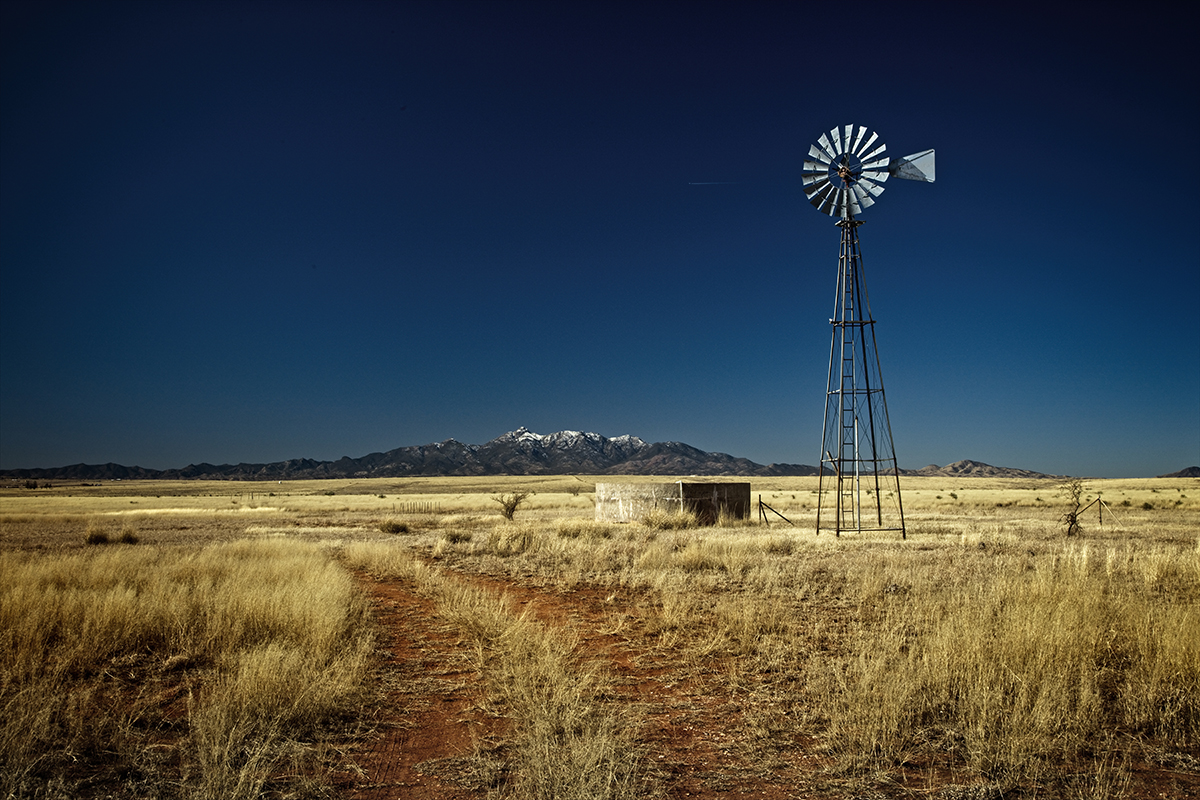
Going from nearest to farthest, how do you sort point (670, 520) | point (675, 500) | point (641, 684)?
point (641, 684) < point (670, 520) < point (675, 500)

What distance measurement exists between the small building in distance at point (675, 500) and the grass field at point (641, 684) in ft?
50.7

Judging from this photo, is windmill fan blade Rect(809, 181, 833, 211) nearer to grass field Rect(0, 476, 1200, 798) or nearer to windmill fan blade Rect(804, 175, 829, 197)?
windmill fan blade Rect(804, 175, 829, 197)

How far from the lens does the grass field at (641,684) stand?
4.57 meters

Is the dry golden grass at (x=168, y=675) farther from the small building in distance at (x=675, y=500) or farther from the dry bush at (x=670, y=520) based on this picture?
the small building in distance at (x=675, y=500)

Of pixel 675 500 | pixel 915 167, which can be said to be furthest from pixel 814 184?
pixel 675 500

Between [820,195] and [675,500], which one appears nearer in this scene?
[820,195]

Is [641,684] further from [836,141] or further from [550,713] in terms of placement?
[836,141]

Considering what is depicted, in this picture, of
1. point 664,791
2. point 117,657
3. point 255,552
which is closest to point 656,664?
point 664,791

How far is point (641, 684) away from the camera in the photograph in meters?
6.92

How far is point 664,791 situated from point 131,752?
4.00 meters

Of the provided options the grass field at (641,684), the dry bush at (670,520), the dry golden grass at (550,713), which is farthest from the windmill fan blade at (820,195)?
the dry golden grass at (550,713)

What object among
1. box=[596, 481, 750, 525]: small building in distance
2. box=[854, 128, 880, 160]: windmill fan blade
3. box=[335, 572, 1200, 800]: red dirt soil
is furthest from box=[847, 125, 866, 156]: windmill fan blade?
box=[335, 572, 1200, 800]: red dirt soil

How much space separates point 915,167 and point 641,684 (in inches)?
842

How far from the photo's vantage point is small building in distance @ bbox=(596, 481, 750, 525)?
94.8 ft
